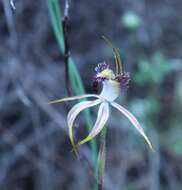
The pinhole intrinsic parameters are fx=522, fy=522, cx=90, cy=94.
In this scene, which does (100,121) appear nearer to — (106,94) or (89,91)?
(106,94)

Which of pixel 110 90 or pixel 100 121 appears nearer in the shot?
pixel 100 121

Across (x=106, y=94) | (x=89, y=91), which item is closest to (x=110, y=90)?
(x=106, y=94)

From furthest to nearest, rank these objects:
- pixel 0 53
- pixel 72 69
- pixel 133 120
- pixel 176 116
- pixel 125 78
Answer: pixel 176 116 → pixel 0 53 → pixel 72 69 → pixel 125 78 → pixel 133 120

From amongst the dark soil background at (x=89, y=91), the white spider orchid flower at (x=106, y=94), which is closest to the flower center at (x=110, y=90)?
the white spider orchid flower at (x=106, y=94)

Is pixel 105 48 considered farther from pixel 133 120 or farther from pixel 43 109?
pixel 133 120

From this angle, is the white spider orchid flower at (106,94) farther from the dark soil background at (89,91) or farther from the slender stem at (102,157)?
the dark soil background at (89,91)

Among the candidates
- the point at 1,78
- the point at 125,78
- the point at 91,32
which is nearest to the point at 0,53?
the point at 1,78
